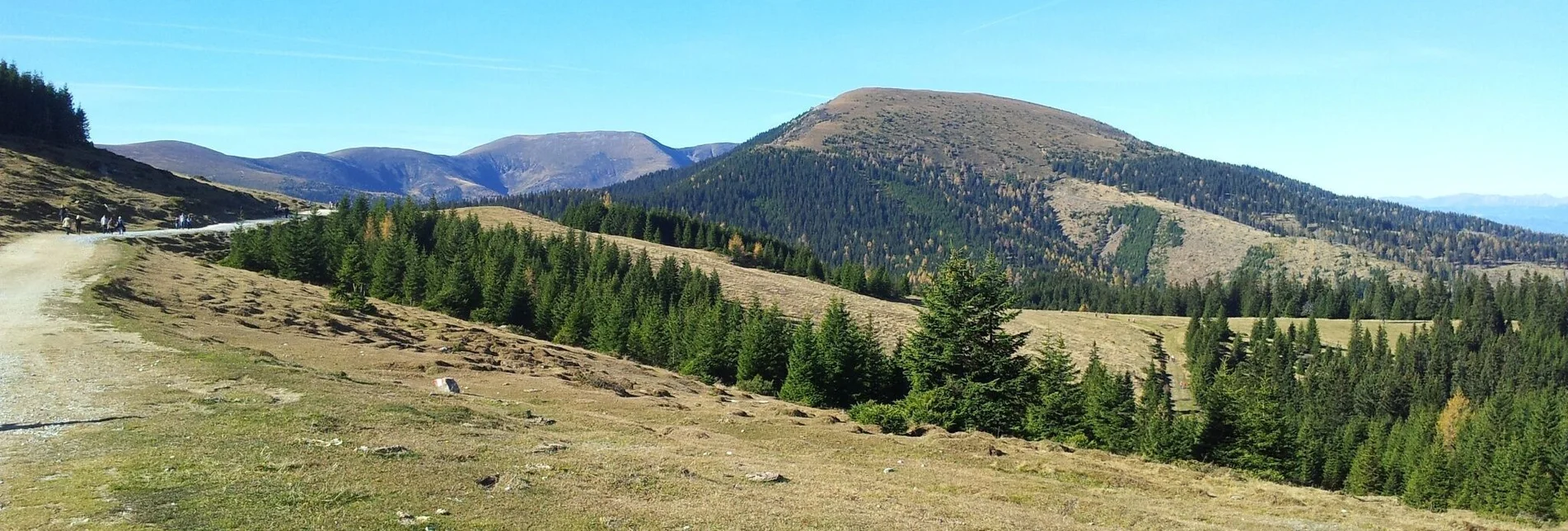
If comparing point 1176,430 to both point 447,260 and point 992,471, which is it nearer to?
point 992,471

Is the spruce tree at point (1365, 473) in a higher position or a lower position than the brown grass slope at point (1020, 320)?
lower

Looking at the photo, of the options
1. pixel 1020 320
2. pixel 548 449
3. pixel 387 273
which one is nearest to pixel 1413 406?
pixel 1020 320

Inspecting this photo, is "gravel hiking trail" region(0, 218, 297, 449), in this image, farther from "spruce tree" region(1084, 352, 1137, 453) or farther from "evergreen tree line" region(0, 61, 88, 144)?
"evergreen tree line" region(0, 61, 88, 144)

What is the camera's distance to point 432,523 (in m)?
12.5

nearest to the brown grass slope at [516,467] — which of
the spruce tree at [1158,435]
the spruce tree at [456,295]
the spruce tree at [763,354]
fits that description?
the spruce tree at [1158,435]

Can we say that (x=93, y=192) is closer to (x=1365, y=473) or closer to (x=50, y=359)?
(x=50, y=359)

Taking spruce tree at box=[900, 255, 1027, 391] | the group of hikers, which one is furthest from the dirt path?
the group of hikers

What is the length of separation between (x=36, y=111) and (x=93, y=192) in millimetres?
54469

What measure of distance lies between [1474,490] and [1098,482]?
232 feet

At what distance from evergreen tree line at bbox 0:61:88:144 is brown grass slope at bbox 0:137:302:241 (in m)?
5.90

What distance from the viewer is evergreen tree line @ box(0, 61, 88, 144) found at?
132 m

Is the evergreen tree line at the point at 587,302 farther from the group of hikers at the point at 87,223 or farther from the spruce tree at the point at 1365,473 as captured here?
the spruce tree at the point at 1365,473

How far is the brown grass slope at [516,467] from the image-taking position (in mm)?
13344

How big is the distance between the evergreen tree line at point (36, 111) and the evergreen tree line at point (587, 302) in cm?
7541
